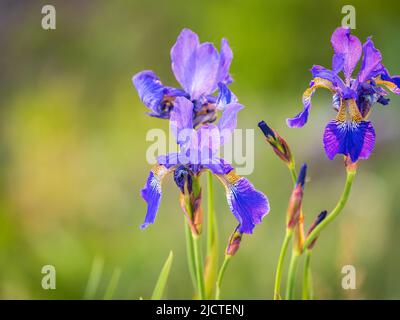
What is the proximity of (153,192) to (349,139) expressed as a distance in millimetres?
264

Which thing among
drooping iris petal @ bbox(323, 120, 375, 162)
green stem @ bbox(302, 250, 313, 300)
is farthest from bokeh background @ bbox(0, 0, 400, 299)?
drooping iris petal @ bbox(323, 120, 375, 162)

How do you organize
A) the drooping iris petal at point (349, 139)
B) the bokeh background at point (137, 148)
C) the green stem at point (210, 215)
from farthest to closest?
1. the bokeh background at point (137, 148)
2. the green stem at point (210, 215)
3. the drooping iris petal at point (349, 139)

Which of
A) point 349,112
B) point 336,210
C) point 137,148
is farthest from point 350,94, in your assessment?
point 137,148

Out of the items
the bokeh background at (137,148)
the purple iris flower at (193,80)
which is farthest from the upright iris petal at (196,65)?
the bokeh background at (137,148)

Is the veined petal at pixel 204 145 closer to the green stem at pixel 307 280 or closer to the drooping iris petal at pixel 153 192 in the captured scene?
the drooping iris petal at pixel 153 192

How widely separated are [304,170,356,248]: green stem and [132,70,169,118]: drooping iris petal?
11.2 inches

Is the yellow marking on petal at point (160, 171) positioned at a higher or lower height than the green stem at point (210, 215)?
higher

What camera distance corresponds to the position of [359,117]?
86cm

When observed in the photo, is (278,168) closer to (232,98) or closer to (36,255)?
(36,255)

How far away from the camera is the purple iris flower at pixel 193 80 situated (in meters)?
0.97

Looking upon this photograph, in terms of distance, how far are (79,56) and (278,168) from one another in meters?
0.77

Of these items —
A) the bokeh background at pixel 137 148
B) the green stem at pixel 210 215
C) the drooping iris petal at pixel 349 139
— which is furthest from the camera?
the bokeh background at pixel 137 148

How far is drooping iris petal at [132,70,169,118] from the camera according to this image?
970 millimetres

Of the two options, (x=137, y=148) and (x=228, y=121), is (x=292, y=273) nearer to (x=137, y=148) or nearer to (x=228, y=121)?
(x=228, y=121)
